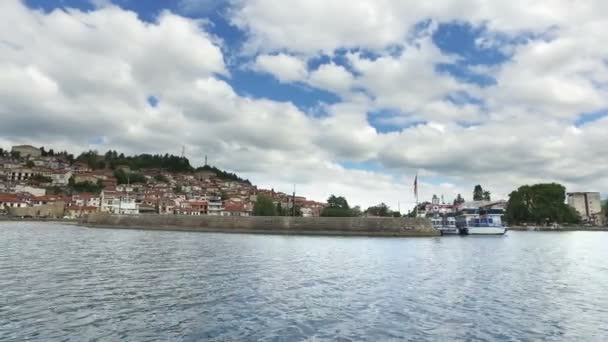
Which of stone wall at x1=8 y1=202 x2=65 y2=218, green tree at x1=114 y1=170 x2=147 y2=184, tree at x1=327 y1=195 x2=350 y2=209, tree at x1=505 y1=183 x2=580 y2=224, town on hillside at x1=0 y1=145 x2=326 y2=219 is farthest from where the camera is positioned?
green tree at x1=114 y1=170 x2=147 y2=184

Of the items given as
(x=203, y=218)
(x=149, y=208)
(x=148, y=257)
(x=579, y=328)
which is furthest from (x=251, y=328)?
(x=149, y=208)

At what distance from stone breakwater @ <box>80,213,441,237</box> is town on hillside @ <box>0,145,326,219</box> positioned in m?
31.6

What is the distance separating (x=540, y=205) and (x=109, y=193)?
11982 centimetres

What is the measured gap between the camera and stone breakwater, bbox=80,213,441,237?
6084 cm

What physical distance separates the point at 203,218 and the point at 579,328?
205 ft

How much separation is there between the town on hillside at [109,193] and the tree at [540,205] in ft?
200

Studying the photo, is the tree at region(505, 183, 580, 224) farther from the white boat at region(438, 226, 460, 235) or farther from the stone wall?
the stone wall

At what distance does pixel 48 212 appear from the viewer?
116m

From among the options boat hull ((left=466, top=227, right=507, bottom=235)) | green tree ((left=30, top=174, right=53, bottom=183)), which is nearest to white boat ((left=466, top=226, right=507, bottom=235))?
boat hull ((left=466, top=227, right=507, bottom=235))

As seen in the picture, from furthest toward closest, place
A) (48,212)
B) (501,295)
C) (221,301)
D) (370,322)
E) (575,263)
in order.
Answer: (48,212) → (575,263) → (501,295) → (221,301) → (370,322)

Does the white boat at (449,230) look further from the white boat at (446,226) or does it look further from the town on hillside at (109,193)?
the town on hillside at (109,193)

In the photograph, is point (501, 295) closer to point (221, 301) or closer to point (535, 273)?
point (535, 273)

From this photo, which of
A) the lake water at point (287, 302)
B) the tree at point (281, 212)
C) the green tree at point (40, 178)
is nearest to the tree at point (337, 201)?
the tree at point (281, 212)

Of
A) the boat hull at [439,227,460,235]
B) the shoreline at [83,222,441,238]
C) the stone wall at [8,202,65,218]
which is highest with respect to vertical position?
the stone wall at [8,202,65,218]
